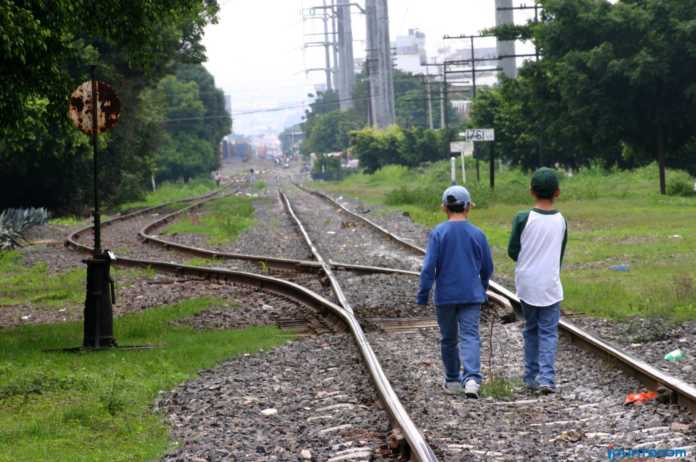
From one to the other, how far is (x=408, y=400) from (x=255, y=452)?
66.0 inches

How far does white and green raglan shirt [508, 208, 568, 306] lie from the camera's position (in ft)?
30.0

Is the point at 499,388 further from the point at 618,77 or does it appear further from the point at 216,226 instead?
the point at 618,77

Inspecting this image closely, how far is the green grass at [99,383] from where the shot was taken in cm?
795

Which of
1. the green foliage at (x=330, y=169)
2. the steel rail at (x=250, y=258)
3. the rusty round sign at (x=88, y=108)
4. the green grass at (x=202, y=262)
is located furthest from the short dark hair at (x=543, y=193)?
the green foliage at (x=330, y=169)

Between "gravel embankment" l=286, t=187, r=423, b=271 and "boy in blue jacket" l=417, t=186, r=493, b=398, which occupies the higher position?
"boy in blue jacket" l=417, t=186, r=493, b=398

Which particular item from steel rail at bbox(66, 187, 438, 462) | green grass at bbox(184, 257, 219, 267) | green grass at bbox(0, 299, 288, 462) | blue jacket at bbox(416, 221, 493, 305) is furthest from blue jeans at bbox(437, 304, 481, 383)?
green grass at bbox(184, 257, 219, 267)

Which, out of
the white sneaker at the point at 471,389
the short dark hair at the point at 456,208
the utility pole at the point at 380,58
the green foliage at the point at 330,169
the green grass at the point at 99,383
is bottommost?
the green foliage at the point at 330,169

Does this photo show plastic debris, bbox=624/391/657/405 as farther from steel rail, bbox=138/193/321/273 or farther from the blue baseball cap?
steel rail, bbox=138/193/321/273

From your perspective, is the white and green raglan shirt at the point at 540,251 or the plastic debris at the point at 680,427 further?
the white and green raglan shirt at the point at 540,251

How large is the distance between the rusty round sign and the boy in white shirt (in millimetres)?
5950

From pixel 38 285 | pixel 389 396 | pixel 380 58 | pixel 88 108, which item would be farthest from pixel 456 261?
pixel 380 58

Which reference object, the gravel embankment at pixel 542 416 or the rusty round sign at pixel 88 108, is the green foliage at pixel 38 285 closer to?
the rusty round sign at pixel 88 108

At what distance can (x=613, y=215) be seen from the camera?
3288 cm

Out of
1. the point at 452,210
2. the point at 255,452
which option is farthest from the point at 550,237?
the point at 255,452
